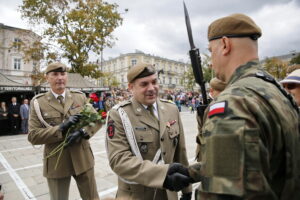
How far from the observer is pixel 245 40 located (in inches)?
44.4

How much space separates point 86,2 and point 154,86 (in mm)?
18069

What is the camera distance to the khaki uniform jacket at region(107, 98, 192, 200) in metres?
1.56

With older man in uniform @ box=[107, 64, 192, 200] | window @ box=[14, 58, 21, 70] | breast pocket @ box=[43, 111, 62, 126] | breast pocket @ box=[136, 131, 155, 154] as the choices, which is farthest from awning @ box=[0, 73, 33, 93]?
window @ box=[14, 58, 21, 70]

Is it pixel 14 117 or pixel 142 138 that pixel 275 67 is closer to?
pixel 14 117

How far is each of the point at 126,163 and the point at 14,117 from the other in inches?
497

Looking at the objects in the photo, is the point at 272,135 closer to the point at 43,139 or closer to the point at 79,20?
the point at 43,139

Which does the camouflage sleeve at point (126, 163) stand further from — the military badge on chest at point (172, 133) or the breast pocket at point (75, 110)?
the breast pocket at point (75, 110)

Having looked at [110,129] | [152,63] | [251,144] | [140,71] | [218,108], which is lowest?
[110,129]

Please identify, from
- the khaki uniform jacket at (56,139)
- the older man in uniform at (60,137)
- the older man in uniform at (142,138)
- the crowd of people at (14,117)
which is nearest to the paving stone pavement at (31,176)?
the older man in uniform at (60,137)

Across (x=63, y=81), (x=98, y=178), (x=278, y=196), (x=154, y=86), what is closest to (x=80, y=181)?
(x=63, y=81)

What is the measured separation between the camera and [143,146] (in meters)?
1.85

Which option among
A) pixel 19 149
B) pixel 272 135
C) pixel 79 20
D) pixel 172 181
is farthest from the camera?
pixel 79 20

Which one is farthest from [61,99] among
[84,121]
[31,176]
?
[31,176]

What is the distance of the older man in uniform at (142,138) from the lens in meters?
1.65
